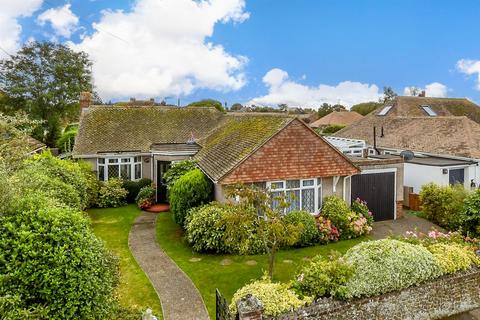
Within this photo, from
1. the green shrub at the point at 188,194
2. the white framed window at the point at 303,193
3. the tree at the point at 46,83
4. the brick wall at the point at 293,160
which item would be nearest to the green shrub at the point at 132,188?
the green shrub at the point at 188,194

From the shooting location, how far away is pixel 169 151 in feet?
74.0

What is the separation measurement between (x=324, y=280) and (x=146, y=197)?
1590cm

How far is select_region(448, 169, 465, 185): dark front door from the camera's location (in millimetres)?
22469

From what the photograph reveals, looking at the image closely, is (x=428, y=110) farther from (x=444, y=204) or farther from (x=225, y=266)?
(x=225, y=266)

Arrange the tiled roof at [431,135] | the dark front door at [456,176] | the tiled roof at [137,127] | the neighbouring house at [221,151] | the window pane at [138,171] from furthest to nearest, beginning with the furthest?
the window pane at [138,171] < the tiled roof at [137,127] < the tiled roof at [431,135] < the dark front door at [456,176] < the neighbouring house at [221,151]

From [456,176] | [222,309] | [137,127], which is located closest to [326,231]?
[222,309]

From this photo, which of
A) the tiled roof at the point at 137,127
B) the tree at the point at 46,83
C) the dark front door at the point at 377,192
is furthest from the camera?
the tree at the point at 46,83

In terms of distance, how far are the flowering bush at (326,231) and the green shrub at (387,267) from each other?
547 cm

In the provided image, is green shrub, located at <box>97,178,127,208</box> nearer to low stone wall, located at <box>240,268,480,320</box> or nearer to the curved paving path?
the curved paving path

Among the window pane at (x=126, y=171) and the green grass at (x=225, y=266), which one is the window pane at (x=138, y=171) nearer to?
the window pane at (x=126, y=171)

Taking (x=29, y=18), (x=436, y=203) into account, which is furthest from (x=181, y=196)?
(x=436, y=203)

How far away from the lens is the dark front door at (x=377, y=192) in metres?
18.9

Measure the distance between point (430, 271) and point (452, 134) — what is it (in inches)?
788

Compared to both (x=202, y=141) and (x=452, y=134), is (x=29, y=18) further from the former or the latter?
(x=452, y=134)
